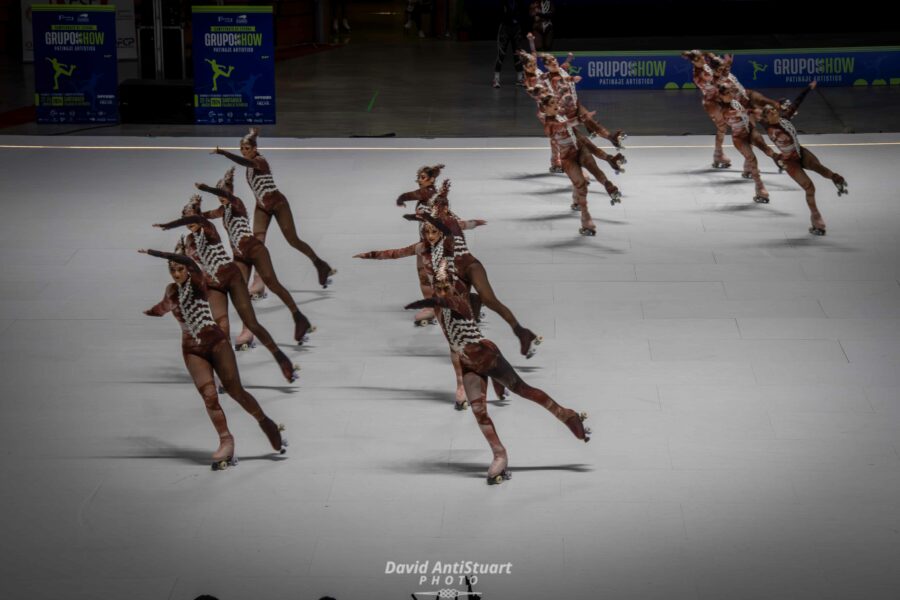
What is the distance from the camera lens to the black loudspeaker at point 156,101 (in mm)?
21938

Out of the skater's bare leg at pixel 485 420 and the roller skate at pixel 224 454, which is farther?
the roller skate at pixel 224 454

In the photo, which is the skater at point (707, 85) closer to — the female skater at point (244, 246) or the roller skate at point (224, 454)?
the female skater at point (244, 246)

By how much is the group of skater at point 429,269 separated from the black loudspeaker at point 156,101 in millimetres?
7298

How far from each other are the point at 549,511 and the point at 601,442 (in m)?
1.22

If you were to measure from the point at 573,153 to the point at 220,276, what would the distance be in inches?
211

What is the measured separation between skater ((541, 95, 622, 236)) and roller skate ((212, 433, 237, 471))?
6474mm

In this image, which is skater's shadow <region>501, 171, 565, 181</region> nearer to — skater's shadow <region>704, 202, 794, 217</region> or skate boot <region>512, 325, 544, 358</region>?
skater's shadow <region>704, 202, 794, 217</region>

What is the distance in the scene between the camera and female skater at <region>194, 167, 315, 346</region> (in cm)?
1134

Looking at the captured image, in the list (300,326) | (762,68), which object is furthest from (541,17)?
(300,326)

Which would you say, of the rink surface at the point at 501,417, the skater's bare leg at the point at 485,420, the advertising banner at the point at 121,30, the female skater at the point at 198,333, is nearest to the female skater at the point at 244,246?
the rink surface at the point at 501,417

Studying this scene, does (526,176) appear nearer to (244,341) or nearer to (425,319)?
(425,319)

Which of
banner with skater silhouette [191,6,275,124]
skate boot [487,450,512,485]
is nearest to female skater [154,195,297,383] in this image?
skate boot [487,450,512,485]

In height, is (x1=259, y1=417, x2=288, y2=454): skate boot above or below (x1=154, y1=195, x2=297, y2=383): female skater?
below

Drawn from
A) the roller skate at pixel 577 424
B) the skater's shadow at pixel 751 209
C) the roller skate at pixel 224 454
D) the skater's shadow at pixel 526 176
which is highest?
the skater's shadow at pixel 526 176
